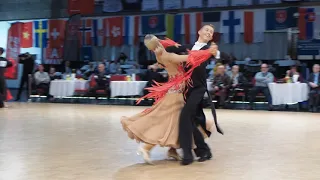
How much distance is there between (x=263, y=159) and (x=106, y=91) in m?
9.70

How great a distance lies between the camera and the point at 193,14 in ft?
62.1

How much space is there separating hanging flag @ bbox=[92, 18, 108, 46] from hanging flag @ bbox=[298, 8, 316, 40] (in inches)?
300

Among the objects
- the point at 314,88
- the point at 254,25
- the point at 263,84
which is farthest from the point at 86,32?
the point at 314,88

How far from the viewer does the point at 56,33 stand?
21.0m

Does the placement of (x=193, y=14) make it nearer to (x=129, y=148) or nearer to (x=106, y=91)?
(x=106, y=91)

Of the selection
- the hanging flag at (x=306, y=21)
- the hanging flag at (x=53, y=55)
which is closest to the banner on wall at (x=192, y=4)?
the hanging flag at (x=306, y=21)

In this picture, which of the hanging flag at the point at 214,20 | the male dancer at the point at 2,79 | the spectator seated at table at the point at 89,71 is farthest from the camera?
the hanging flag at the point at 214,20

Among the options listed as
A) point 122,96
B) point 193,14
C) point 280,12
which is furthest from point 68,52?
point 280,12

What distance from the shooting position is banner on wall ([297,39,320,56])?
17016 millimetres

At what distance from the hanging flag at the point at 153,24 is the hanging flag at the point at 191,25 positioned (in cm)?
93

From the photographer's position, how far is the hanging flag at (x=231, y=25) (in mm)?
→ 18172

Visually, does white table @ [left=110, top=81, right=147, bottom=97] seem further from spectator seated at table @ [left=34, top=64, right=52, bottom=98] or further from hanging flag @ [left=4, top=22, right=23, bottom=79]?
hanging flag @ [left=4, top=22, right=23, bottom=79]

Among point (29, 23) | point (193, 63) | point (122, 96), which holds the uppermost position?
point (29, 23)

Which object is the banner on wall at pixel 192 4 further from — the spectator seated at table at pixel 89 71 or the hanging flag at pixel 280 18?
the spectator seated at table at pixel 89 71
